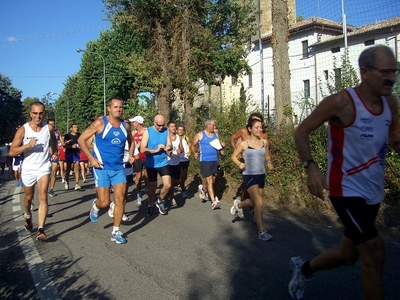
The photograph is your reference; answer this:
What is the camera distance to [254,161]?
7.12 metres

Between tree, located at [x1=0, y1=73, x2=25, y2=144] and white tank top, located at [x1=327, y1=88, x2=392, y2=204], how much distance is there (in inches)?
1811

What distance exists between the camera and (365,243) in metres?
3.23

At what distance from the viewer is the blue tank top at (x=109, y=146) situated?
6836mm

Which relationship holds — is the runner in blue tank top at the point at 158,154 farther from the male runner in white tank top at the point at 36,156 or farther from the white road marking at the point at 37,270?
the white road marking at the point at 37,270

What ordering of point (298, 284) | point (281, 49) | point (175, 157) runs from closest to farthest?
1. point (298, 284)
2. point (175, 157)
3. point (281, 49)

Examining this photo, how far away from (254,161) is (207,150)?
327 centimetres

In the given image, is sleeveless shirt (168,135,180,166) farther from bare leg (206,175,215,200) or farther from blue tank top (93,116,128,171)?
blue tank top (93,116,128,171)

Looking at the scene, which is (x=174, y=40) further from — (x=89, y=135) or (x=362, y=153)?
(x=362, y=153)

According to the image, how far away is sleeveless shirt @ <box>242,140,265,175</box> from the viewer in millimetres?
7086

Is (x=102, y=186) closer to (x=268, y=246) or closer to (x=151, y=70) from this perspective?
(x=268, y=246)

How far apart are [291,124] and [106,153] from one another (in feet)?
17.0

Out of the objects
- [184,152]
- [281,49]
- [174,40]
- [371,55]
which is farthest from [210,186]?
[174,40]

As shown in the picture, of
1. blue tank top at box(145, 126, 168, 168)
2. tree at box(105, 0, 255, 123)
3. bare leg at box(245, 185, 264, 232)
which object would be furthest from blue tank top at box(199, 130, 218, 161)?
tree at box(105, 0, 255, 123)

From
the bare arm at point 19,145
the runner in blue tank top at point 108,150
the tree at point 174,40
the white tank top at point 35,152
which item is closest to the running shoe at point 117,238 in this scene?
the runner in blue tank top at point 108,150
